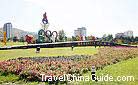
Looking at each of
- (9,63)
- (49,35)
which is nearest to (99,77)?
(9,63)

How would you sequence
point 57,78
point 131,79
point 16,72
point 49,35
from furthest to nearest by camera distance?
point 49,35 < point 16,72 < point 131,79 < point 57,78

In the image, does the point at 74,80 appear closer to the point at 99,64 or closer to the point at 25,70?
the point at 25,70

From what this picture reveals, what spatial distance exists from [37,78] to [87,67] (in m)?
3.65

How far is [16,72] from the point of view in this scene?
521 inches

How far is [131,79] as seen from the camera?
12.3m

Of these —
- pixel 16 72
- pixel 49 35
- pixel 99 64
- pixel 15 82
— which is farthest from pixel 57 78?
pixel 49 35

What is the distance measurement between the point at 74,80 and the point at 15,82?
2.37 meters

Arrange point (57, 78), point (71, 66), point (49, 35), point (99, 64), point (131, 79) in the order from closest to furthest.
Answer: point (57, 78) → point (131, 79) → point (71, 66) → point (99, 64) → point (49, 35)

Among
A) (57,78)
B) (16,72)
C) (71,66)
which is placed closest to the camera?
(57,78)

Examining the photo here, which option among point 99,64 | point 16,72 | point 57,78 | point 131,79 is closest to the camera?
point 57,78

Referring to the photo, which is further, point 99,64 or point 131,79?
point 99,64

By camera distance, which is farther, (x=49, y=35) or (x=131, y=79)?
(x=49, y=35)

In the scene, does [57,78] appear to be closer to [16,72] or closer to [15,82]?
Result: [15,82]

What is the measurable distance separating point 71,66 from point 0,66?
3.48 metres
